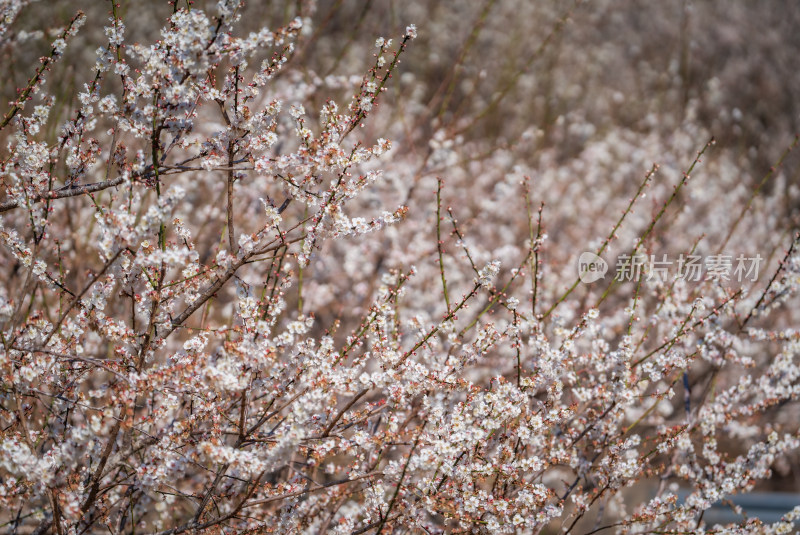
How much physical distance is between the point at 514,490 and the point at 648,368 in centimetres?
76

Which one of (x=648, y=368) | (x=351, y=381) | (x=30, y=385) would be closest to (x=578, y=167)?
(x=648, y=368)

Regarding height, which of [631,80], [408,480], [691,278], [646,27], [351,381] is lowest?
[408,480]

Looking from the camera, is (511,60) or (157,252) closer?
(157,252)

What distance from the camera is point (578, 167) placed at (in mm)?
8641

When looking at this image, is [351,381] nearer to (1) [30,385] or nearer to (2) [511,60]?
(1) [30,385]

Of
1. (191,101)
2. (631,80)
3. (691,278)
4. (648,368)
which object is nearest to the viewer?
(191,101)

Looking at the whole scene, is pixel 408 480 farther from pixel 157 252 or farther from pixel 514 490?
pixel 157 252

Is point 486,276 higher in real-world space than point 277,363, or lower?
higher

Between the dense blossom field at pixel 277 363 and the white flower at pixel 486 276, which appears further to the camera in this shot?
the white flower at pixel 486 276

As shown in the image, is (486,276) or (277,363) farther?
(486,276)

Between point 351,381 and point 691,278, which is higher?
point 691,278

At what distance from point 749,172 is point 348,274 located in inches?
322

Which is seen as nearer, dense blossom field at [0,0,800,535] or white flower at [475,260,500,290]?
dense blossom field at [0,0,800,535]

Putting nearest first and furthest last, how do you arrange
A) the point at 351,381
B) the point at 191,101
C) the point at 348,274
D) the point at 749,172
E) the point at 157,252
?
the point at 157,252 < the point at 191,101 < the point at 351,381 < the point at 348,274 < the point at 749,172
